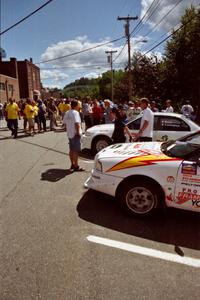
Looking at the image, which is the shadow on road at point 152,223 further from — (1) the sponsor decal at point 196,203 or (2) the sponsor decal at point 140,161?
(2) the sponsor decal at point 140,161

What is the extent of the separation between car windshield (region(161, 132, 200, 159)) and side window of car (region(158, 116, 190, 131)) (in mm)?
2647

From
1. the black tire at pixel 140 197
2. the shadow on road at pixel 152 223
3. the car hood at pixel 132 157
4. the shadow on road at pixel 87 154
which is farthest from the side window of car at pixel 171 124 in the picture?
the black tire at pixel 140 197

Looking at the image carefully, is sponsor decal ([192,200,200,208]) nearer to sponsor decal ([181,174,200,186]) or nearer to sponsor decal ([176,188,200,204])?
sponsor decal ([176,188,200,204])

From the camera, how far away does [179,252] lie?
3639 mm

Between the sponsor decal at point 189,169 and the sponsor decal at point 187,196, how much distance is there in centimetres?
24

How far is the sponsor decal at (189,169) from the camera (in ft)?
13.6

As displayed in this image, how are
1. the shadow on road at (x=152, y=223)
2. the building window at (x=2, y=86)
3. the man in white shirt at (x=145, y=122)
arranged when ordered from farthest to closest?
the building window at (x=2, y=86) < the man in white shirt at (x=145, y=122) < the shadow on road at (x=152, y=223)

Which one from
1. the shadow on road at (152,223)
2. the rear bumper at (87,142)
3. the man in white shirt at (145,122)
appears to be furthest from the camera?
the rear bumper at (87,142)

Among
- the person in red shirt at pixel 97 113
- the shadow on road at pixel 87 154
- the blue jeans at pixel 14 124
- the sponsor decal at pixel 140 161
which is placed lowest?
the shadow on road at pixel 87 154

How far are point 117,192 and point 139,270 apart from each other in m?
1.54

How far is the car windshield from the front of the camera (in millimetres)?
4449

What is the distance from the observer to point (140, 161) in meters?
4.47

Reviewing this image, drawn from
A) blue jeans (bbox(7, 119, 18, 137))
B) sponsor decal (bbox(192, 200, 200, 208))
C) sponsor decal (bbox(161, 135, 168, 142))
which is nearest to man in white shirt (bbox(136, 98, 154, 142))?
sponsor decal (bbox(161, 135, 168, 142))

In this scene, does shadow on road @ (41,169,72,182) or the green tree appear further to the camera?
the green tree
